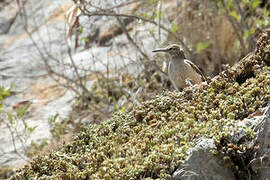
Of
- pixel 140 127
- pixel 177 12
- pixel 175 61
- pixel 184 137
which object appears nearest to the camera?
pixel 184 137

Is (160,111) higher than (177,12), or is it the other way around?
(177,12)

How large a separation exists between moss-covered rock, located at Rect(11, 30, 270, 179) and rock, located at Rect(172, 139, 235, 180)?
0.19 ft

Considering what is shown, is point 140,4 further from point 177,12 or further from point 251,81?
point 251,81

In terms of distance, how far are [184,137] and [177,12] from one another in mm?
6038

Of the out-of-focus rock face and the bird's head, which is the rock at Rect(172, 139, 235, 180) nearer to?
the bird's head

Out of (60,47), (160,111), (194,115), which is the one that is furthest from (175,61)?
(60,47)

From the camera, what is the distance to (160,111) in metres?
4.11

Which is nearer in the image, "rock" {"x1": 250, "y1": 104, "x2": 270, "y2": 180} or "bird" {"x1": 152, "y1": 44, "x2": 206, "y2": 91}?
"rock" {"x1": 250, "y1": 104, "x2": 270, "y2": 180}

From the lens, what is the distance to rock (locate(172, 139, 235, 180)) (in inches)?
124

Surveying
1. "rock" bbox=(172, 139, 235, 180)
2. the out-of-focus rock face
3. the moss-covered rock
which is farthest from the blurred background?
"rock" bbox=(172, 139, 235, 180)

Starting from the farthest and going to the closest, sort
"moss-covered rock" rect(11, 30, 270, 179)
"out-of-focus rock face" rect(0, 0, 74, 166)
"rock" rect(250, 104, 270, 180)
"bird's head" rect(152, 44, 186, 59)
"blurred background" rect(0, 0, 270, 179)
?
1. "out-of-focus rock face" rect(0, 0, 74, 166)
2. "blurred background" rect(0, 0, 270, 179)
3. "bird's head" rect(152, 44, 186, 59)
4. "moss-covered rock" rect(11, 30, 270, 179)
5. "rock" rect(250, 104, 270, 180)

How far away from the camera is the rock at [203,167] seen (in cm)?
316

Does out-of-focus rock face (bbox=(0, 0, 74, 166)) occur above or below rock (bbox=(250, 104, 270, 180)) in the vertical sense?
above

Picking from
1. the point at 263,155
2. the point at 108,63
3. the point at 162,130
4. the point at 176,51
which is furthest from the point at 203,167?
the point at 108,63
